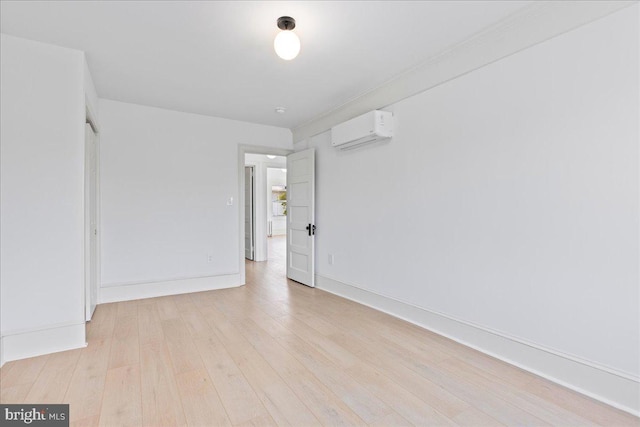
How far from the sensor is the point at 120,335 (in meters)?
2.82

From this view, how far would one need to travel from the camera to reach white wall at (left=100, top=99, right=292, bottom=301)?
12.5ft

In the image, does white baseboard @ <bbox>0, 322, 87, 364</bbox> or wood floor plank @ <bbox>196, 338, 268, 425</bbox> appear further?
white baseboard @ <bbox>0, 322, 87, 364</bbox>

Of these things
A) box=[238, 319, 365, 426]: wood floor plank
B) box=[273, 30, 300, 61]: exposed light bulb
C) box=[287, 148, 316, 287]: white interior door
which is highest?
box=[273, 30, 300, 61]: exposed light bulb

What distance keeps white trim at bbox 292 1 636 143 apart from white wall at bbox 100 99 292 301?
221 centimetres

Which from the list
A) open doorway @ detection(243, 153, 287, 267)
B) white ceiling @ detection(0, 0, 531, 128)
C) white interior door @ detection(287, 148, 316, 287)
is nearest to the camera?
white ceiling @ detection(0, 0, 531, 128)

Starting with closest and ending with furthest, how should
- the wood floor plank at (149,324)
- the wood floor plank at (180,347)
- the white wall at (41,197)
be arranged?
the wood floor plank at (180,347) < the white wall at (41,197) < the wood floor plank at (149,324)

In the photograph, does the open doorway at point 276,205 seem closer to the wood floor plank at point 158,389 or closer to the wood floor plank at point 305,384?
the wood floor plank at point 305,384

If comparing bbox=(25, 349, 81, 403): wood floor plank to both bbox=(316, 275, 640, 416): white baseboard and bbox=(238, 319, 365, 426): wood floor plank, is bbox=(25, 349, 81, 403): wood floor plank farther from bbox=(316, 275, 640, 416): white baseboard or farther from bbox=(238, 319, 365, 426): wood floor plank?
bbox=(316, 275, 640, 416): white baseboard

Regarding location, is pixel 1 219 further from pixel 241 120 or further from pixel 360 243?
pixel 360 243

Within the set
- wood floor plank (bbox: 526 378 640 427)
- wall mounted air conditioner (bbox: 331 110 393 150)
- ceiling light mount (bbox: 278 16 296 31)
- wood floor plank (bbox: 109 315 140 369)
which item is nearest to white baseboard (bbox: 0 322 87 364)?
wood floor plank (bbox: 109 315 140 369)

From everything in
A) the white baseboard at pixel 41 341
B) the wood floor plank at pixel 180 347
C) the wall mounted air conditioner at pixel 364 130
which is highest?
the wall mounted air conditioner at pixel 364 130

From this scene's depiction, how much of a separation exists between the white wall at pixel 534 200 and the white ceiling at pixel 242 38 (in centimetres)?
46

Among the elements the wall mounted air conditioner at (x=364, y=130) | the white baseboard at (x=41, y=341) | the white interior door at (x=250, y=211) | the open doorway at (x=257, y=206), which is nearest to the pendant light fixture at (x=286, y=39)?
the wall mounted air conditioner at (x=364, y=130)

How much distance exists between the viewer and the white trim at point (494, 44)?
1.92 meters
